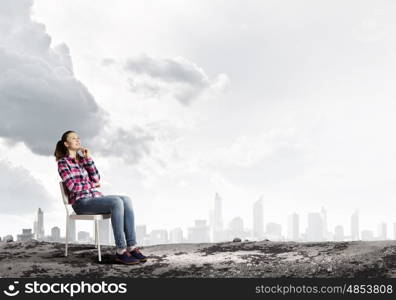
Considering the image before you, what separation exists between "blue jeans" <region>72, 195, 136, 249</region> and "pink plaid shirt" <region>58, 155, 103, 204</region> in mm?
120

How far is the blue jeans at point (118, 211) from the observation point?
6.03 metres

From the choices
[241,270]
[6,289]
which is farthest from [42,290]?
[241,270]

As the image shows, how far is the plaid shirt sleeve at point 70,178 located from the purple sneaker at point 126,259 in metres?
0.89

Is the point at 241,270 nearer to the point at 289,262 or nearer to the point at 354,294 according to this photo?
the point at 289,262

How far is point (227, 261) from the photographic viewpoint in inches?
245

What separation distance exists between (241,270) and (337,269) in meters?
1.03

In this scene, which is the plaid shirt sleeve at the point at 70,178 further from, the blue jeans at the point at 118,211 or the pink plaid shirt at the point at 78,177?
the blue jeans at the point at 118,211

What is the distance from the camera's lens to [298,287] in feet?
17.1

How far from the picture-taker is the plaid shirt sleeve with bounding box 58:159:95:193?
20.4 feet

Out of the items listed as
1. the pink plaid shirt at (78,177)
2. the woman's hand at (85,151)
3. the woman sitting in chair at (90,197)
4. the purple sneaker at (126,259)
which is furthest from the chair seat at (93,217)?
the woman's hand at (85,151)

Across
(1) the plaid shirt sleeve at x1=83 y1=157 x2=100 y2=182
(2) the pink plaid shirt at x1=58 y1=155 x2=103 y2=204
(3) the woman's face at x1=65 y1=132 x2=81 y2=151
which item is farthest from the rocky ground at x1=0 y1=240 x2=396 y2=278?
(3) the woman's face at x1=65 y1=132 x2=81 y2=151

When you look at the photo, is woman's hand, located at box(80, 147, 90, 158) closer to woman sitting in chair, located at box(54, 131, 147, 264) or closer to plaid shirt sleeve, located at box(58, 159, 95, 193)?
woman sitting in chair, located at box(54, 131, 147, 264)

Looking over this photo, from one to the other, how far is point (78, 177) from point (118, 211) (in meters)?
0.69

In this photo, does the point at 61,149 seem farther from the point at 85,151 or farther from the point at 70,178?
the point at 70,178
